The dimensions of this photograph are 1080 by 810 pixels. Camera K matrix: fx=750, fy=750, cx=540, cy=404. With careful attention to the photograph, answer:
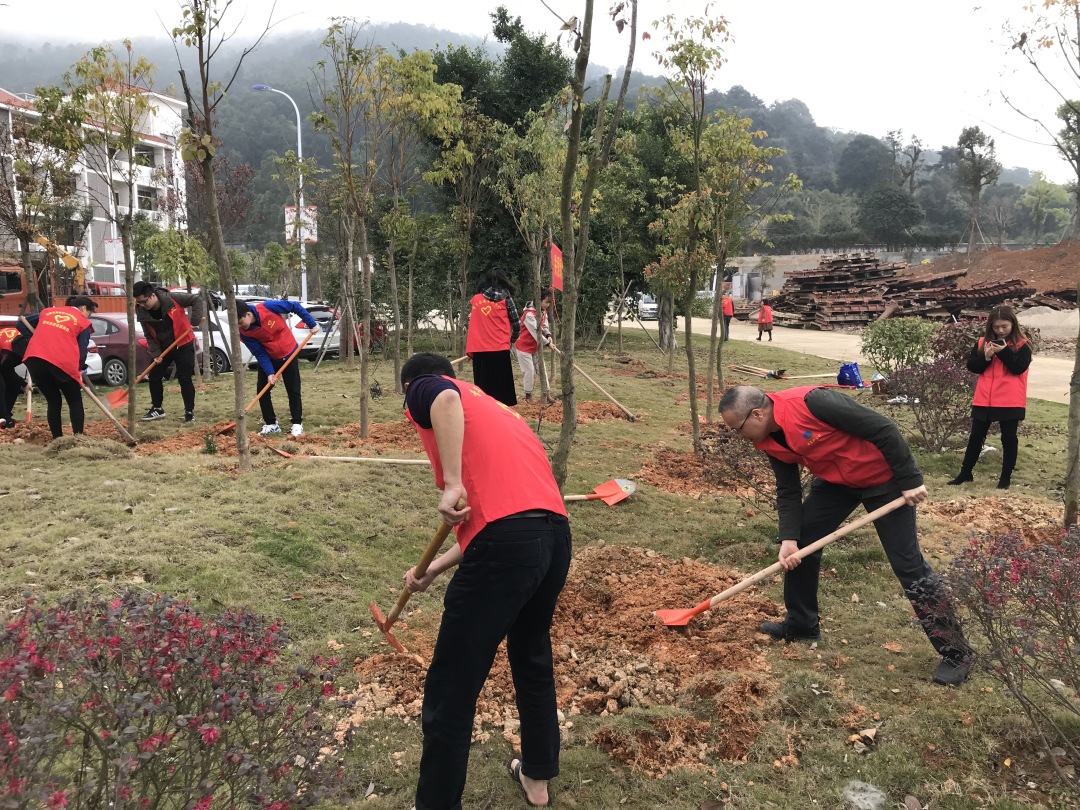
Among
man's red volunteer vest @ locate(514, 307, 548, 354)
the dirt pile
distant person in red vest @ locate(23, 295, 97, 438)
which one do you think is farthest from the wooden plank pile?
distant person in red vest @ locate(23, 295, 97, 438)

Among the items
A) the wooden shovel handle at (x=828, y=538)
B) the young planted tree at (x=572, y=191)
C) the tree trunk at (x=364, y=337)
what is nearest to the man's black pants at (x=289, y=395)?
the tree trunk at (x=364, y=337)

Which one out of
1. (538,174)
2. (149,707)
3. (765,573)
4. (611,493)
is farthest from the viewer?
(538,174)

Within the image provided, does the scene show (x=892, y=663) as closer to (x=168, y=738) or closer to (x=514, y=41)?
(x=168, y=738)

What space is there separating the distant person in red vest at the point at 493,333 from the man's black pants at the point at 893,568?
17.0 feet

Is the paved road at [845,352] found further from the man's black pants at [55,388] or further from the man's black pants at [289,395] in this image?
the man's black pants at [55,388]

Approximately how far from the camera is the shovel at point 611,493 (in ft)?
21.5

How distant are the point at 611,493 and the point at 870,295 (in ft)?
96.9

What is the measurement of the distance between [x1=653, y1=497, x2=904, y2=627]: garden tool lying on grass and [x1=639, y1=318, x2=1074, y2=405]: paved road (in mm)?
11205

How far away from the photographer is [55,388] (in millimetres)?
7492

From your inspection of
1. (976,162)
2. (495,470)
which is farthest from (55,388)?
(976,162)

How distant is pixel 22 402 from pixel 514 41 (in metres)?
13.6

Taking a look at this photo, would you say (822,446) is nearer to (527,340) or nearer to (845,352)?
(527,340)

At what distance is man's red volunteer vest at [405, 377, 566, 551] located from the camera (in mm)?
2518

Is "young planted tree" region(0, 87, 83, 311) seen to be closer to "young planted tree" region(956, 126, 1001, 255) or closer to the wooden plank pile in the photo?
the wooden plank pile
